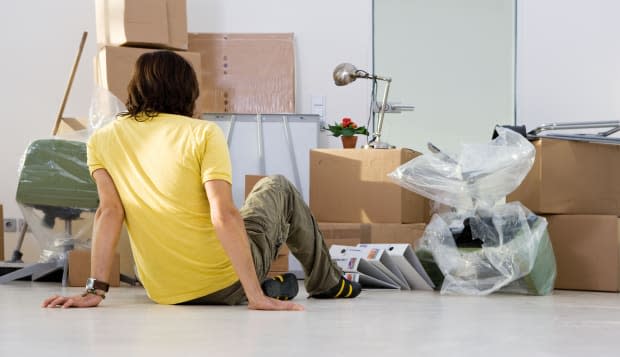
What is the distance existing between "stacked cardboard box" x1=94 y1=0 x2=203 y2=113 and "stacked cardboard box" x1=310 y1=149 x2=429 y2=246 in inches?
31.7

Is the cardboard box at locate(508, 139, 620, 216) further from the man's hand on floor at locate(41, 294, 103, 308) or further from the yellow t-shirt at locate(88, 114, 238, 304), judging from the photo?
the man's hand on floor at locate(41, 294, 103, 308)

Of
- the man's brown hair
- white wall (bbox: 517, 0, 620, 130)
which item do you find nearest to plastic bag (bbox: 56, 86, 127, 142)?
the man's brown hair

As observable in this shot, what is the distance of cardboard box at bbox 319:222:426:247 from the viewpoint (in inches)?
163

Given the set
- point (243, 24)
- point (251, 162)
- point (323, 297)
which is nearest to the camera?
point (323, 297)

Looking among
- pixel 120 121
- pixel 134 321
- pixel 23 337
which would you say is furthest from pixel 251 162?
pixel 23 337

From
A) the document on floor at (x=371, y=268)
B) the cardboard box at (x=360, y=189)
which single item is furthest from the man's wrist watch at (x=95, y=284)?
the cardboard box at (x=360, y=189)

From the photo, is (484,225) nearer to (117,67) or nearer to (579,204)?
(579,204)

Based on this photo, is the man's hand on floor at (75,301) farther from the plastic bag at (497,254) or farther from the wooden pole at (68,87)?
the wooden pole at (68,87)

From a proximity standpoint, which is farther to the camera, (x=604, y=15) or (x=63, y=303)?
(x=604, y=15)

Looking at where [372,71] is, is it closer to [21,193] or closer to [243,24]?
[243,24]

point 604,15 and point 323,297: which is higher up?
point 604,15

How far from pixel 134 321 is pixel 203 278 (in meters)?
0.41

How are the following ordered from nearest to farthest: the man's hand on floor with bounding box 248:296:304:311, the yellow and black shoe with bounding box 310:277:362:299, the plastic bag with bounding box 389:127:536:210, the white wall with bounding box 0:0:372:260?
the man's hand on floor with bounding box 248:296:304:311 < the yellow and black shoe with bounding box 310:277:362:299 < the plastic bag with bounding box 389:127:536:210 < the white wall with bounding box 0:0:372:260

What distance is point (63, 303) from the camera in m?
2.45
